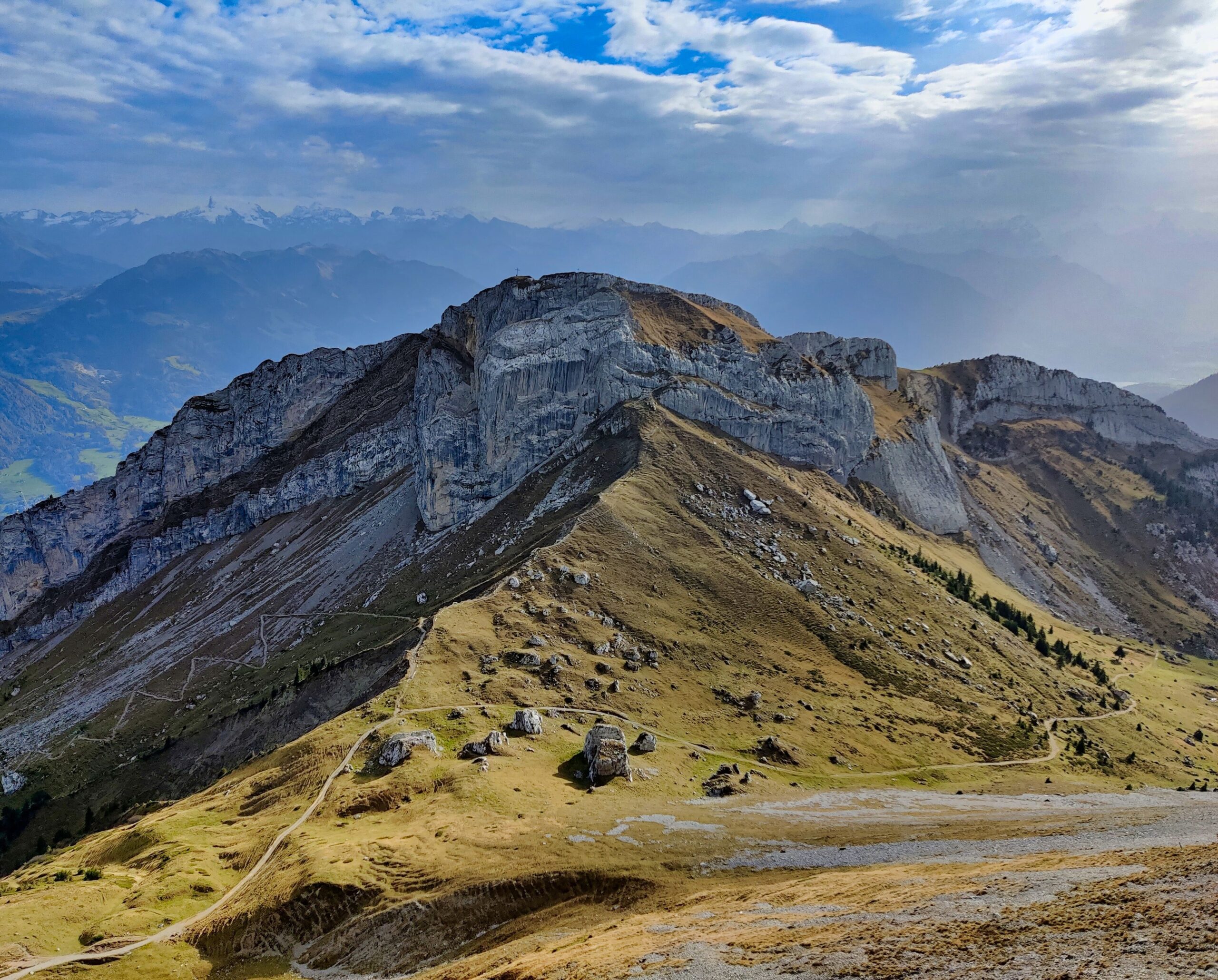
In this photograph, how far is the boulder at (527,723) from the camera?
2879 inches

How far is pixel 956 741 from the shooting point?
3533 inches

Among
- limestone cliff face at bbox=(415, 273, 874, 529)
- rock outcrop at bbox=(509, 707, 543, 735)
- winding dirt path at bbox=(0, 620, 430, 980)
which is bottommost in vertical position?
winding dirt path at bbox=(0, 620, 430, 980)

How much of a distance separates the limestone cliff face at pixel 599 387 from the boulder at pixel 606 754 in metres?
84.3

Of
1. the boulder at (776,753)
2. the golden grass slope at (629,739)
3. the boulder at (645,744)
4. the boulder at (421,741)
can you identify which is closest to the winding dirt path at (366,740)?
the golden grass slope at (629,739)

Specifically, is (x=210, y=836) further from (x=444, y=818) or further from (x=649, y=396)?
(x=649, y=396)

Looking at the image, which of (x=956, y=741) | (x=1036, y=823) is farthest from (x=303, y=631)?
(x=1036, y=823)

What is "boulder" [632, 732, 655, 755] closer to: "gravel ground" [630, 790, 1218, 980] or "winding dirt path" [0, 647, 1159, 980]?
"winding dirt path" [0, 647, 1159, 980]

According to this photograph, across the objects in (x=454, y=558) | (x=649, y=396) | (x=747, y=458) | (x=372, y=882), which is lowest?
(x=372, y=882)

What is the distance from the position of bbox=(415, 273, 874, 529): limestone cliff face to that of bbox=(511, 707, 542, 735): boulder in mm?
81742

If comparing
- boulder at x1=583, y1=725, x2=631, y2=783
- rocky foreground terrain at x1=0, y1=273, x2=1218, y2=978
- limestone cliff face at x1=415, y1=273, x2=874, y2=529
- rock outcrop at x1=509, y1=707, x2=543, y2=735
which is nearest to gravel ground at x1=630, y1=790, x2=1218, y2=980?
rocky foreground terrain at x1=0, y1=273, x2=1218, y2=978

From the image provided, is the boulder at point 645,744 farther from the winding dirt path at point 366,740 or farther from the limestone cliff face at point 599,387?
the limestone cliff face at point 599,387

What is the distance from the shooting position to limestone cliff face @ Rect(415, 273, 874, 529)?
150000mm

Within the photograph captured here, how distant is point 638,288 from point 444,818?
13546 centimetres

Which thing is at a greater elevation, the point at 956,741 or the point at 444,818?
the point at 444,818
